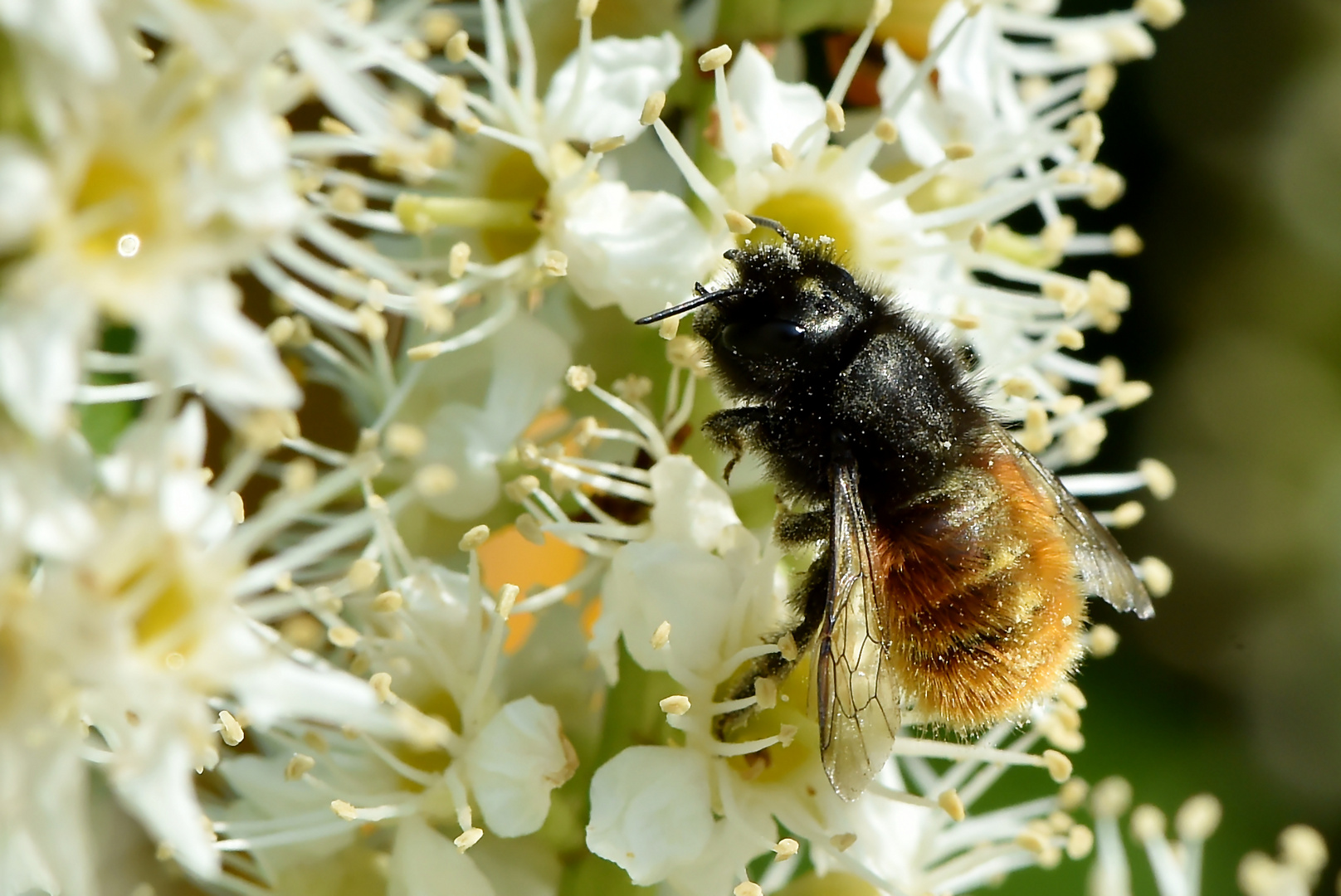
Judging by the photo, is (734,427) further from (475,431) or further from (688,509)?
(475,431)

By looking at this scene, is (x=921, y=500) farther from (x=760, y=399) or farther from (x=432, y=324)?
(x=432, y=324)

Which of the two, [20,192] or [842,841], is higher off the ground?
[20,192]

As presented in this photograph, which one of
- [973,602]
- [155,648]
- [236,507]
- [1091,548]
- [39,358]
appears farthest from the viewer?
[1091,548]

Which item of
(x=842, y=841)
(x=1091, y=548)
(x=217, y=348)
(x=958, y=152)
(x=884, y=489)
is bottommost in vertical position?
(x=842, y=841)

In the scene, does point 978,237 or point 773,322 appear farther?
point 978,237

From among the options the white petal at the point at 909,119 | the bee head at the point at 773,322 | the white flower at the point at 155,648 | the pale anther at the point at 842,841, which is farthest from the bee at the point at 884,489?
the white flower at the point at 155,648

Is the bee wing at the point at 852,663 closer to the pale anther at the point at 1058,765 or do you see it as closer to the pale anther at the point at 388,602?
the pale anther at the point at 1058,765

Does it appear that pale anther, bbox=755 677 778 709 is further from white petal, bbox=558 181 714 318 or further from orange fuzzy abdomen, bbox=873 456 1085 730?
white petal, bbox=558 181 714 318

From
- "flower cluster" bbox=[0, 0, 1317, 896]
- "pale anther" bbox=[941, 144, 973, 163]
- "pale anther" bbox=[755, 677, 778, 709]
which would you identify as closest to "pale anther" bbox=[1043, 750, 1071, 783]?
"flower cluster" bbox=[0, 0, 1317, 896]

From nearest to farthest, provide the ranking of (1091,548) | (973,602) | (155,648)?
(155,648) → (973,602) → (1091,548)

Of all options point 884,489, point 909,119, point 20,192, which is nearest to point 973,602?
point 884,489
